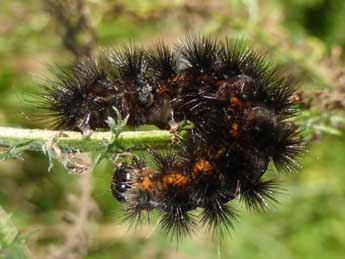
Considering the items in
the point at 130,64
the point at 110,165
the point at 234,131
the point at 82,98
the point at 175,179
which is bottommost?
the point at 175,179

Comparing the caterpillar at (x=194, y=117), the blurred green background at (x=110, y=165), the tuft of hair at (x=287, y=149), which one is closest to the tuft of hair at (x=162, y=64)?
the caterpillar at (x=194, y=117)

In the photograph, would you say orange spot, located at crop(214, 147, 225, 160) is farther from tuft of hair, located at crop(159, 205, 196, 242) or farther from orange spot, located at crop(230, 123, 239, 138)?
tuft of hair, located at crop(159, 205, 196, 242)

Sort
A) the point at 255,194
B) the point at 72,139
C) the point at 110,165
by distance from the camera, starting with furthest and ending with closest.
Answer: the point at 110,165, the point at 255,194, the point at 72,139

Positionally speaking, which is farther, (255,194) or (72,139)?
(255,194)

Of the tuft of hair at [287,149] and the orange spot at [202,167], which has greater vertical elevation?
the tuft of hair at [287,149]

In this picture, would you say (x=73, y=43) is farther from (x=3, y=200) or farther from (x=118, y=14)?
(x=3, y=200)

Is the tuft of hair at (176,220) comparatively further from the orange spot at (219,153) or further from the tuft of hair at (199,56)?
the tuft of hair at (199,56)

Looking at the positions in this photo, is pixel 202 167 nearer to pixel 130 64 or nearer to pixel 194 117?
pixel 194 117

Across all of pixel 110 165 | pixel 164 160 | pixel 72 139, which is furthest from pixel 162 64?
pixel 110 165
